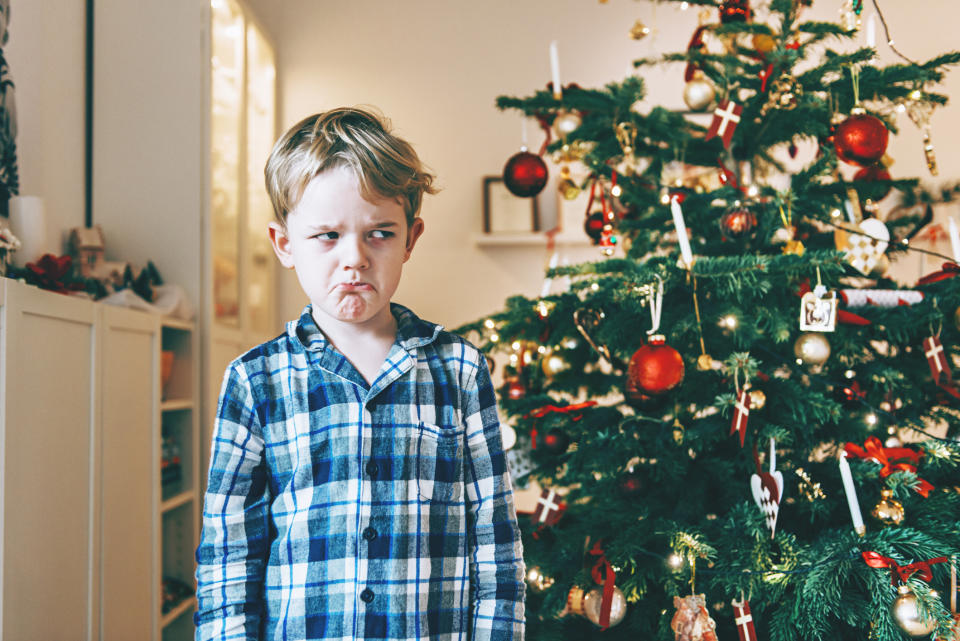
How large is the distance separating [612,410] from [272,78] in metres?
2.23

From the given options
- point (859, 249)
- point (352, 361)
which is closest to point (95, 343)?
point (352, 361)

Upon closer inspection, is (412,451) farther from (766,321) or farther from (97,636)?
(97,636)

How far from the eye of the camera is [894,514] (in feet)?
3.77

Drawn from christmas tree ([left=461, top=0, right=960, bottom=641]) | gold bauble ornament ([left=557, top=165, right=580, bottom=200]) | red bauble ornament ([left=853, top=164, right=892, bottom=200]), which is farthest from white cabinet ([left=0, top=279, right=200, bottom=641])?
red bauble ornament ([left=853, top=164, right=892, bottom=200])

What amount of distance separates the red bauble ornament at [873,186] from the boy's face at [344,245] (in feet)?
3.52

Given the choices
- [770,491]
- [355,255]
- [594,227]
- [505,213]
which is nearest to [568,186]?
[594,227]

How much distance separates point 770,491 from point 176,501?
163 centimetres

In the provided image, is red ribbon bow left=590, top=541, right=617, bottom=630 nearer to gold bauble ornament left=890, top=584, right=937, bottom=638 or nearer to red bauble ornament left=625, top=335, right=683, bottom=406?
red bauble ornament left=625, top=335, right=683, bottom=406

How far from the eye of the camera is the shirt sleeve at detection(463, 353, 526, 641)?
2.61 feet

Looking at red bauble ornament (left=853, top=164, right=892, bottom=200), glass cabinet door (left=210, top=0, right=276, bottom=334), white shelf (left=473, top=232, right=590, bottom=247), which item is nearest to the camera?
red bauble ornament (left=853, top=164, right=892, bottom=200)

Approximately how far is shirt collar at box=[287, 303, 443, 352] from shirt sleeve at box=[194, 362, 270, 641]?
0.24 ft

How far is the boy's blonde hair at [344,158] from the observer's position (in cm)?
76

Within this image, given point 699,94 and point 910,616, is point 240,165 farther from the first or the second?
point 910,616

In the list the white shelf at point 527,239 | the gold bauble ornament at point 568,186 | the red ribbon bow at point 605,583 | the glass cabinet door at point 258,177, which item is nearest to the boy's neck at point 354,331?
the red ribbon bow at point 605,583
